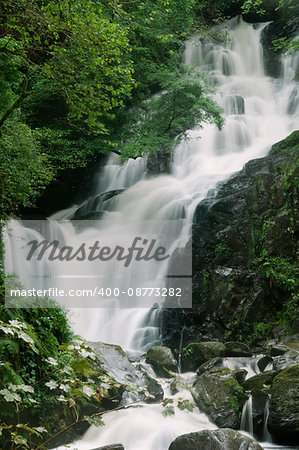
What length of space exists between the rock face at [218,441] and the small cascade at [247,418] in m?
0.95

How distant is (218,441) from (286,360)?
2116 mm

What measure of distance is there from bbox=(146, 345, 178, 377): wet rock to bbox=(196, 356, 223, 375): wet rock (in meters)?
0.50

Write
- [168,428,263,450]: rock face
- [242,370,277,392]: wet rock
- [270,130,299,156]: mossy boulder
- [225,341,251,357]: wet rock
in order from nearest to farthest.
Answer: [168,428,263,450]: rock face → [242,370,277,392]: wet rock → [225,341,251,357]: wet rock → [270,130,299,156]: mossy boulder

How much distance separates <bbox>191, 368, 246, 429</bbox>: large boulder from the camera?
5.02m

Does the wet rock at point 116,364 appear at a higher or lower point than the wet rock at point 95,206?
lower

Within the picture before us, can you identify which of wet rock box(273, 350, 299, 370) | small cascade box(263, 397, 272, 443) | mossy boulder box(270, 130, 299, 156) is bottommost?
small cascade box(263, 397, 272, 443)

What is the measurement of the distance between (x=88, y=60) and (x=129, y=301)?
5535 mm

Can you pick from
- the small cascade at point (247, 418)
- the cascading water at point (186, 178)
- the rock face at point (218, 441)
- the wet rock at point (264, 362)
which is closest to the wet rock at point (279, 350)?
the wet rock at point (264, 362)

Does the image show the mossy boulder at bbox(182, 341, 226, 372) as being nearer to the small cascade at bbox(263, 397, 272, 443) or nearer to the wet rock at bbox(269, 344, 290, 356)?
the wet rock at bbox(269, 344, 290, 356)

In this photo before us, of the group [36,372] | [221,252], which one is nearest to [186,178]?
[221,252]

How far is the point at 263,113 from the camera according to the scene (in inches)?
643

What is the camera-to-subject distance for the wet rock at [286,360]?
17.9 ft

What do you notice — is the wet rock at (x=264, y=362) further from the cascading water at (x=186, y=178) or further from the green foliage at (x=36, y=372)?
the green foliage at (x=36, y=372)

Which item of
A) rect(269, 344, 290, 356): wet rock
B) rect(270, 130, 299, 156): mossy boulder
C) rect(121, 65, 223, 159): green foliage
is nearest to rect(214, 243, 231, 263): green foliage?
rect(269, 344, 290, 356): wet rock
